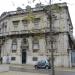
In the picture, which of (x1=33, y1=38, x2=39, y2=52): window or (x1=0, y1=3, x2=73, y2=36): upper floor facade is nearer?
(x1=0, y1=3, x2=73, y2=36): upper floor facade

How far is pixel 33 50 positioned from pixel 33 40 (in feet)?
6.62

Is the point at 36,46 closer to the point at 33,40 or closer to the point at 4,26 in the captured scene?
the point at 33,40

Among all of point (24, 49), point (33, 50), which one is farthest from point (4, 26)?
point (33, 50)

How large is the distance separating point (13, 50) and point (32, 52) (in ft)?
14.6

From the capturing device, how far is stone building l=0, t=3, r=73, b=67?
41000 mm

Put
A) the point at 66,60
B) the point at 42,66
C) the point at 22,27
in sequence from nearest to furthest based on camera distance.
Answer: the point at 42,66 → the point at 66,60 → the point at 22,27

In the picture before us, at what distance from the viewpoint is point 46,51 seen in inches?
1661

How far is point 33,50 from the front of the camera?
43.3m

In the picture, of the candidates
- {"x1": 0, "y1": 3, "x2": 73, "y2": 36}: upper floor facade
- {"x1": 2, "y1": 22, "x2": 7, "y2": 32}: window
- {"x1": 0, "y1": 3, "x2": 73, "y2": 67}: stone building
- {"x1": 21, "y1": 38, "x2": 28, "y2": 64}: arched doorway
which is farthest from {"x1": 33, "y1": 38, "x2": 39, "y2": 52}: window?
{"x1": 2, "y1": 22, "x2": 7, "y2": 32}: window

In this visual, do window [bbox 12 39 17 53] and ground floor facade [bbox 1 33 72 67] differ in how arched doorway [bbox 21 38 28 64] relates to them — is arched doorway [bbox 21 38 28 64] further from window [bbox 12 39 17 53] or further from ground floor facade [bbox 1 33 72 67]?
window [bbox 12 39 17 53]

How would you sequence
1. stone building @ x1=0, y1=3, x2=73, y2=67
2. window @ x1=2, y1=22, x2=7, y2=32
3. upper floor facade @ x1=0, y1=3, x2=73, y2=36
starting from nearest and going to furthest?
stone building @ x1=0, y1=3, x2=73, y2=67 < upper floor facade @ x1=0, y1=3, x2=73, y2=36 < window @ x1=2, y1=22, x2=7, y2=32

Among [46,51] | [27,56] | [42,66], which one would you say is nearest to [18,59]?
[27,56]

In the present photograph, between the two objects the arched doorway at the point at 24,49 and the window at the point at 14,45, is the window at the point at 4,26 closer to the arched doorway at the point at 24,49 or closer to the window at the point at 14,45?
the window at the point at 14,45

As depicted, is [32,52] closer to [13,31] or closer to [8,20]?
[13,31]
